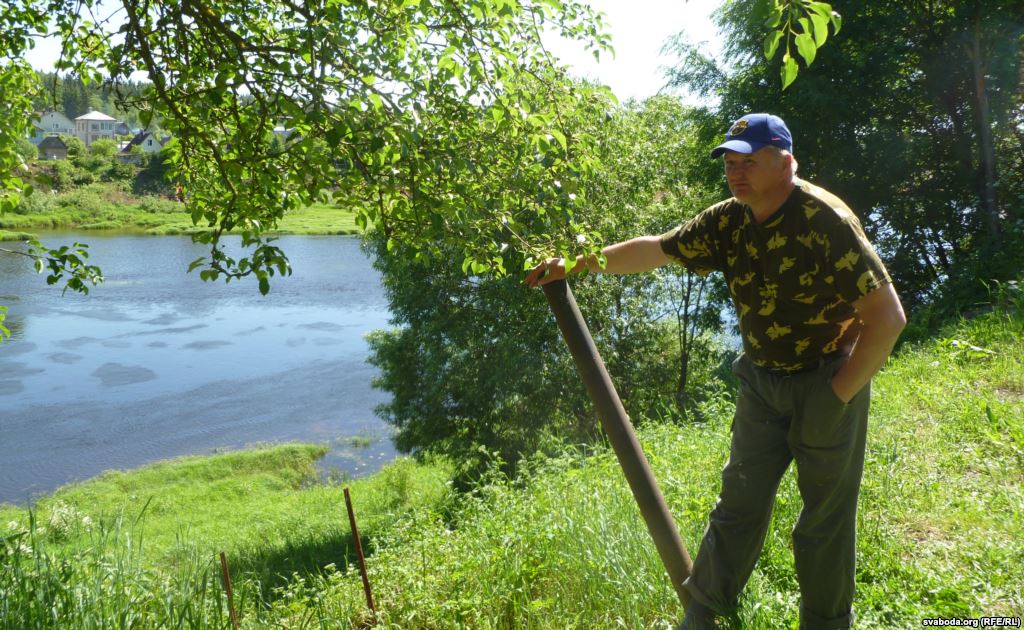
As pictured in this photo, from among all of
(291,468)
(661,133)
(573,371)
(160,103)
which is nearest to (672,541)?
(160,103)

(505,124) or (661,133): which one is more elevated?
(661,133)

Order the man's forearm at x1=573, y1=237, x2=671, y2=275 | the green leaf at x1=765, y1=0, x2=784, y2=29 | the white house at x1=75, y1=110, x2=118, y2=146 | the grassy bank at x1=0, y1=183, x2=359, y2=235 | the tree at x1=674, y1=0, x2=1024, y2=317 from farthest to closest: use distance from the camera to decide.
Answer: the white house at x1=75, y1=110, x2=118, y2=146 < the grassy bank at x1=0, y1=183, x2=359, y2=235 < the tree at x1=674, y1=0, x2=1024, y2=317 < the man's forearm at x1=573, y1=237, x2=671, y2=275 < the green leaf at x1=765, y1=0, x2=784, y2=29

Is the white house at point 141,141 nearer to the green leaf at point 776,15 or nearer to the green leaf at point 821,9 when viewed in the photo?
the green leaf at point 776,15

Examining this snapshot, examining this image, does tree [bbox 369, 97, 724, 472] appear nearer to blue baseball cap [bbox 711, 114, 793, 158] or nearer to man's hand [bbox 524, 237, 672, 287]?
man's hand [bbox 524, 237, 672, 287]

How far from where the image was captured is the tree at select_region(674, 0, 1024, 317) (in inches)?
449

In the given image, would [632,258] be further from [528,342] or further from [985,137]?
[985,137]

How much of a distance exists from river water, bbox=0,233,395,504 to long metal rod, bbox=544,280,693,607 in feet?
39.7

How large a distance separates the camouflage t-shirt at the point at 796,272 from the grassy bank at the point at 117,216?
46713mm

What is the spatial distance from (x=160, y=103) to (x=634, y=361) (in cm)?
1221

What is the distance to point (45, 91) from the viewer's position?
4711 millimetres

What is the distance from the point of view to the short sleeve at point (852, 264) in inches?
90.7

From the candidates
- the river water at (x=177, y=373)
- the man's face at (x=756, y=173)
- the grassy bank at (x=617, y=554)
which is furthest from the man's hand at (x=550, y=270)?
the river water at (x=177, y=373)

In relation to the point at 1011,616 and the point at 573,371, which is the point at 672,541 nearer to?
the point at 1011,616

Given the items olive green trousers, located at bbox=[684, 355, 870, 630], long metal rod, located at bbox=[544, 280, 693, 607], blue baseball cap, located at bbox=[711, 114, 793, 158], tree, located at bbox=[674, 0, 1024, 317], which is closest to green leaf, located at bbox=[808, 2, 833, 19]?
blue baseball cap, located at bbox=[711, 114, 793, 158]
